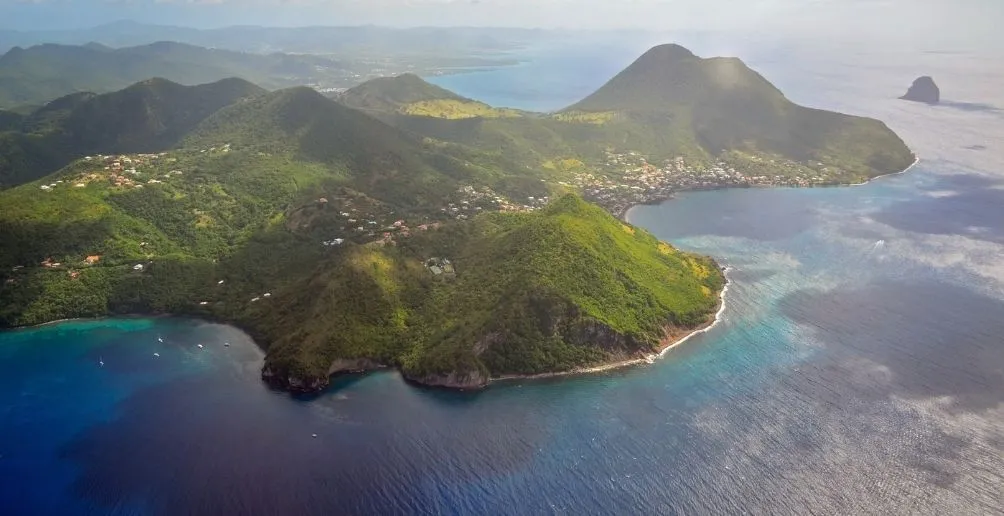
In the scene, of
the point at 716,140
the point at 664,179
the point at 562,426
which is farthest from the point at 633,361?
the point at 716,140

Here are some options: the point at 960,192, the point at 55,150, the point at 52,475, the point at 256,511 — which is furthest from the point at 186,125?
the point at 960,192

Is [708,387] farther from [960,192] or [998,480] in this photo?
[960,192]

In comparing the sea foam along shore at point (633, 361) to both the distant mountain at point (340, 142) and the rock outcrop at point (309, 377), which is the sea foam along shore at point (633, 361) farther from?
the distant mountain at point (340, 142)

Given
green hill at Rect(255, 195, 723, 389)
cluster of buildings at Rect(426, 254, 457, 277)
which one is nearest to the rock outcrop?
green hill at Rect(255, 195, 723, 389)

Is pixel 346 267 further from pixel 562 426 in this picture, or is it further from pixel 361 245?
pixel 562 426

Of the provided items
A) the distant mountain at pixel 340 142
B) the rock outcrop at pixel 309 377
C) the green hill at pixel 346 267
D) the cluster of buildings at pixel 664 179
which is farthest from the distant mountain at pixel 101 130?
the rock outcrop at pixel 309 377

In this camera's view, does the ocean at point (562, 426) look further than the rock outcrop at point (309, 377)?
No

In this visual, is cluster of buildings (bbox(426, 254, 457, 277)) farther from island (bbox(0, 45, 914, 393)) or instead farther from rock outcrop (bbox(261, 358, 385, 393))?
rock outcrop (bbox(261, 358, 385, 393))
